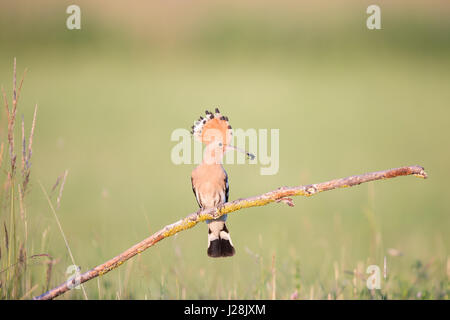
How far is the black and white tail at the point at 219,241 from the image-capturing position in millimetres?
2611

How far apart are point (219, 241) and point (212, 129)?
59 cm

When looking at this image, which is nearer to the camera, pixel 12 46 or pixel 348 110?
pixel 348 110

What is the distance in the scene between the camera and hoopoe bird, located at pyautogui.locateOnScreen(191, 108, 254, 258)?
92.7 inches

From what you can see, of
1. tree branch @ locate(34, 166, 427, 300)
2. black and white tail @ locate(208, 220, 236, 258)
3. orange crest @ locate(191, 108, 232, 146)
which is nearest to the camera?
tree branch @ locate(34, 166, 427, 300)

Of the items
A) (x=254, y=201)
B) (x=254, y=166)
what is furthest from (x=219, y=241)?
(x=254, y=166)

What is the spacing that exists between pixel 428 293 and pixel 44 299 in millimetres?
1990

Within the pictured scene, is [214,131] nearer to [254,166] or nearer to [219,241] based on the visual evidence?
[219,241]

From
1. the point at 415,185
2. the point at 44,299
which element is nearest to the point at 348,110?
the point at 415,185

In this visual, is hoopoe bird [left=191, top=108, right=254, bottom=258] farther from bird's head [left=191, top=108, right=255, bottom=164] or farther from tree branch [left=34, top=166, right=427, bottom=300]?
tree branch [left=34, top=166, right=427, bottom=300]

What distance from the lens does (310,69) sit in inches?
861

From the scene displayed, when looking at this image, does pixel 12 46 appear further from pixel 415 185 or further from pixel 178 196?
pixel 415 185

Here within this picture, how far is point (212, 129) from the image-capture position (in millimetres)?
2363

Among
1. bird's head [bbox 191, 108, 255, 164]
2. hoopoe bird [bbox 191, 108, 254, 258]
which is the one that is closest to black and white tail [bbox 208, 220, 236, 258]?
hoopoe bird [bbox 191, 108, 254, 258]

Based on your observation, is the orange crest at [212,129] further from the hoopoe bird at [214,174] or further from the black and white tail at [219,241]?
the black and white tail at [219,241]
